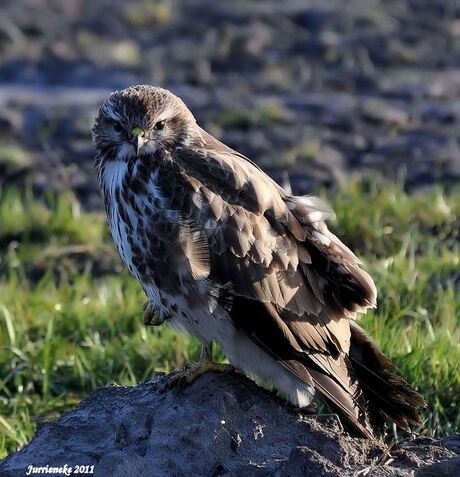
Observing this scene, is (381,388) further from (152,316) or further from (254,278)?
(152,316)

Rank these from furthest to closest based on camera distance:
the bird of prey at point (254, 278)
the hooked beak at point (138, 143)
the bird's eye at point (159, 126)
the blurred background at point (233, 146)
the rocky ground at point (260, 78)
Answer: the rocky ground at point (260, 78), the blurred background at point (233, 146), the bird's eye at point (159, 126), the hooked beak at point (138, 143), the bird of prey at point (254, 278)

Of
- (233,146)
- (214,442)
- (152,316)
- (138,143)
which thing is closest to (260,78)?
(233,146)

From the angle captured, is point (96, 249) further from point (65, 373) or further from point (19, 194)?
point (65, 373)

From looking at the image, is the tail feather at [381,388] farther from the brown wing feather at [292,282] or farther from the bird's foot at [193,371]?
the bird's foot at [193,371]

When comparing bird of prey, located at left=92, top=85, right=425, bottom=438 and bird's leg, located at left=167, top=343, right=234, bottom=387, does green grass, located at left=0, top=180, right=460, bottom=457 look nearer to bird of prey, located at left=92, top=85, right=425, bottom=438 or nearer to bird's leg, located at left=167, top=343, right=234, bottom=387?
bird of prey, located at left=92, top=85, right=425, bottom=438

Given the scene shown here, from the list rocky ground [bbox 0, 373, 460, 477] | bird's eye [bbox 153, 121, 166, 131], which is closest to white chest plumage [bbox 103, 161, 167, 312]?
bird's eye [bbox 153, 121, 166, 131]

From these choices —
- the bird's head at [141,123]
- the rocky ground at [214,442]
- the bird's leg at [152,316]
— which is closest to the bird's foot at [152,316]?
the bird's leg at [152,316]

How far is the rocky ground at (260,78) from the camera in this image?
34.2 ft

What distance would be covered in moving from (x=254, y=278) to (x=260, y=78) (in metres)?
7.92

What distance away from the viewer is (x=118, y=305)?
284 inches

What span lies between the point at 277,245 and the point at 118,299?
2.19 metres

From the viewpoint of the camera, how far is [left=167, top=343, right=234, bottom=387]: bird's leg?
5234 millimetres

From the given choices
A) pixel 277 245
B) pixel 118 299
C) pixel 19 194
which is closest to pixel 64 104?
pixel 19 194

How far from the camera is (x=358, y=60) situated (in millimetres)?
13492
